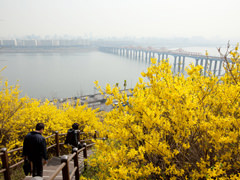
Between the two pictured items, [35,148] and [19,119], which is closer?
[35,148]

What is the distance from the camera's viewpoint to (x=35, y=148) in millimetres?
3164

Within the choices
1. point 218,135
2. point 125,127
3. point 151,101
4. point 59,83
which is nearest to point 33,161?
point 125,127

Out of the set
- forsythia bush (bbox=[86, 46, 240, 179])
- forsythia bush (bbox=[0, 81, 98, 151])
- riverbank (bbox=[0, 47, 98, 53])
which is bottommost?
forsythia bush (bbox=[0, 81, 98, 151])

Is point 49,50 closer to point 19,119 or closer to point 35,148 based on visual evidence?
point 19,119

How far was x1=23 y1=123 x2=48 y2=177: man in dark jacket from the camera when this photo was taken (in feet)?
10.3

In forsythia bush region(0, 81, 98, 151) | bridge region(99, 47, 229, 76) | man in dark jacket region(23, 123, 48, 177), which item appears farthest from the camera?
bridge region(99, 47, 229, 76)

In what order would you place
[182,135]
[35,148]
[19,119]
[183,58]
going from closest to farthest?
[182,135]
[35,148]
[19,119]
[183,58]

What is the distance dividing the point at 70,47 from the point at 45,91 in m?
86.5

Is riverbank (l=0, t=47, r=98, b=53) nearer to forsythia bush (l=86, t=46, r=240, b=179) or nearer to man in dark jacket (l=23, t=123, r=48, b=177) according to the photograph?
man in dark jacket (l=23, t=123, r=48, b=177)

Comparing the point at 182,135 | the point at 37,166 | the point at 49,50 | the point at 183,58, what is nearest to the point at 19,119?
the point at 37,166

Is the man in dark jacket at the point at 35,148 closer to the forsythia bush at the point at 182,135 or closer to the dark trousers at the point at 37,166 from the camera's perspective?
the dark trousers at the point at 37,166

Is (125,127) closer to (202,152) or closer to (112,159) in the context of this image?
(112,159)

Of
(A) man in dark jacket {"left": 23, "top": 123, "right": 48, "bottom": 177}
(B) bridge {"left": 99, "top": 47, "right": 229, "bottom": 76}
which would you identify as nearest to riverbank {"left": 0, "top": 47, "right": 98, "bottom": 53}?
(B) bridge {"left": 99, "top": 47, "right": 229, "bottom": 76}

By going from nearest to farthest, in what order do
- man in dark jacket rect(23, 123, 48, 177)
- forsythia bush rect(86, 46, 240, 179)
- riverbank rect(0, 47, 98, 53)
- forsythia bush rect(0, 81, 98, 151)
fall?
1. forsythia bush rect(86, 46, 240, 179)
2. man in dark jacket rect(23, 123, 48, 177)
3. forsythia bush rect(0, 81, 98, 151)
4. riverbank rect(0, 47, 98, 53)
